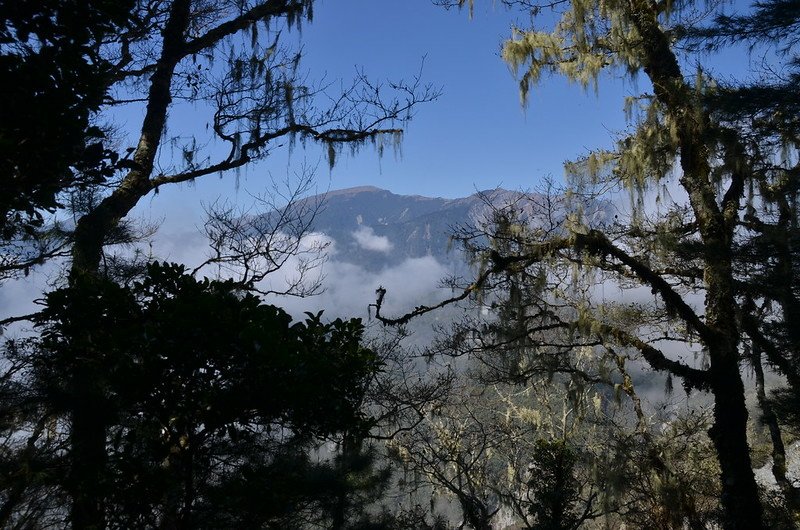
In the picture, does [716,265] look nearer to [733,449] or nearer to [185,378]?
[733,449]

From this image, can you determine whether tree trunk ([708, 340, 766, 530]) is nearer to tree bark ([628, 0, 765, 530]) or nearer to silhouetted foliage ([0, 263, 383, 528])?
tree bark ([628, 0, 765, 530])

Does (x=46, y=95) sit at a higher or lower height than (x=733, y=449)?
higher

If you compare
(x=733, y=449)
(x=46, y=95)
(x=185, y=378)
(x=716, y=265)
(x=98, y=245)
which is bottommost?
(x=733, y=449)

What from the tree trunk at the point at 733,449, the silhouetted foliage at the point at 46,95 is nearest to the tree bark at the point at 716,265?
the tree trunk at the point at 733,449

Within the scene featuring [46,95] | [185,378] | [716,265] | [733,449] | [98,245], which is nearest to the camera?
[46,95]

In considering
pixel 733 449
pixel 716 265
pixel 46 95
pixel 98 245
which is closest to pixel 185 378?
pixel 46 95

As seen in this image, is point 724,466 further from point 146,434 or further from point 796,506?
A: point 146,434

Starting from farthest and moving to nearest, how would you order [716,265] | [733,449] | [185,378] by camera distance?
[733,449]
[716,265]
[185,378]

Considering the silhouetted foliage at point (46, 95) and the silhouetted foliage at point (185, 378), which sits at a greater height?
the silhouetted foliage at point (46, 95)

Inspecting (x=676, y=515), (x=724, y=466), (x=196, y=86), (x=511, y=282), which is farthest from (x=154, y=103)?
(x=676, y=515)

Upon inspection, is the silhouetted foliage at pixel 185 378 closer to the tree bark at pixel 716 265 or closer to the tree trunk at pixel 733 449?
the tree bark at pixel 716 265

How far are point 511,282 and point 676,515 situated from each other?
3704 mm

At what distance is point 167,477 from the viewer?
2348mm

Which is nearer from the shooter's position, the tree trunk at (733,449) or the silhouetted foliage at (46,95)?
the silhouetted foliage at (46,95)
